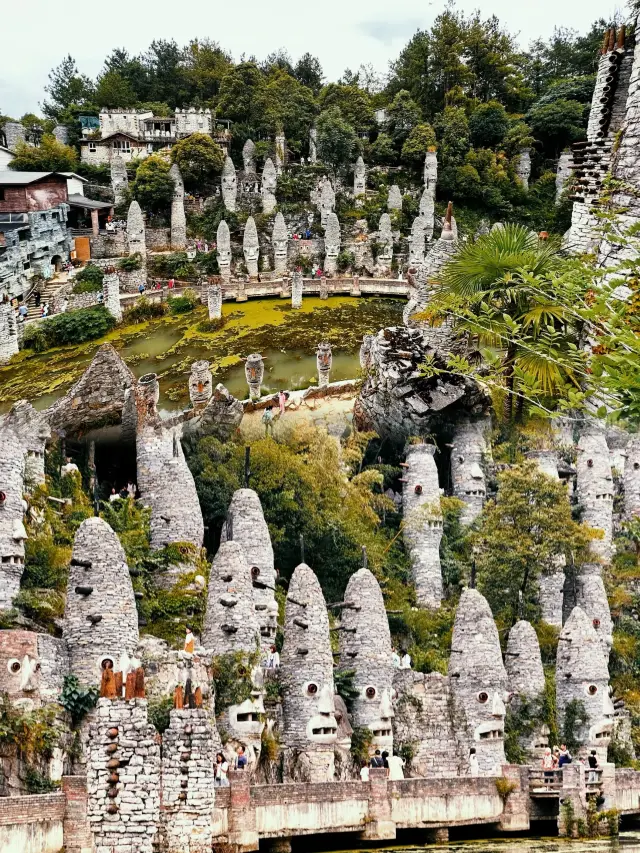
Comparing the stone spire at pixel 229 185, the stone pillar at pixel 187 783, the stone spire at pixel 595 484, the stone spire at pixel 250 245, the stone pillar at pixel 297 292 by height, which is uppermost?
the stone spire at pixel 229 185

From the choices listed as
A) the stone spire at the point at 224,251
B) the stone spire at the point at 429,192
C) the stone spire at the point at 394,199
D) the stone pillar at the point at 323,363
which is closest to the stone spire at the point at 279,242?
the stone spire at the point at 224,251

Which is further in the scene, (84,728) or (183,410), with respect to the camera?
(183,410)

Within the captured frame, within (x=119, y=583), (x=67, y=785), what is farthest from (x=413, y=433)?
(x=67, y=785)

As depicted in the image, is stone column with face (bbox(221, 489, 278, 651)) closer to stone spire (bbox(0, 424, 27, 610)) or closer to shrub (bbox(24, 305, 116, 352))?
stone spire (bbox(0, 424, 27, 610))

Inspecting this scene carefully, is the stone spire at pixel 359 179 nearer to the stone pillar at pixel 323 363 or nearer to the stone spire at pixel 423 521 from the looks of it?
the stone pillar at pixel 323 363

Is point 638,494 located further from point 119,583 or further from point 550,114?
point 550,114
